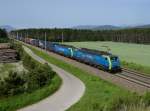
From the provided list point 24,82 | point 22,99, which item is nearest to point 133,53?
point 24,82

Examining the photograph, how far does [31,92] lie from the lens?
31.8 meters

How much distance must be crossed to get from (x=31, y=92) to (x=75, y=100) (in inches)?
180

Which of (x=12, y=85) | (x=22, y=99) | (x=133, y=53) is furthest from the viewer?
(x=133, y=53)

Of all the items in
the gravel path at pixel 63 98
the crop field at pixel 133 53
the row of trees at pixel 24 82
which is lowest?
the crop field at pixel 133 53

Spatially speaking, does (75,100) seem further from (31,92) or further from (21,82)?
(21,82)

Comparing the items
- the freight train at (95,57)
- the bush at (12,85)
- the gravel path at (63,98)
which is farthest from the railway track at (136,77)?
the bush at (12,85)

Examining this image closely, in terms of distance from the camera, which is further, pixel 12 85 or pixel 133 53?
pixel 133 53

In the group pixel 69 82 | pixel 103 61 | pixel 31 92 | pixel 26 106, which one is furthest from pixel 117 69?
pixel 26 106

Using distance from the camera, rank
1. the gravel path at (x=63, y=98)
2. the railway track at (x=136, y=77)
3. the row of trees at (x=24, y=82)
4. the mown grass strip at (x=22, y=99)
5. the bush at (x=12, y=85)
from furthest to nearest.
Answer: the railway track at (x=136, y=77) → the row of trees at (x=24, y=82) → the bush at (x=12, y=85) → the gravel path at (x=63, y=98) → the mown grass strip at (x=22, y=99)

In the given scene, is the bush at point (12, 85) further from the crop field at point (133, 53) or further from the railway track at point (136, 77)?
the crop field at point (133, 53)

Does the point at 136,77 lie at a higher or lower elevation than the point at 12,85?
lower

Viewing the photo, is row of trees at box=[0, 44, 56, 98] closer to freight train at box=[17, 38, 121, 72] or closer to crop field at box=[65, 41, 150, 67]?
freight train at box=[17, 38, 121, 72]

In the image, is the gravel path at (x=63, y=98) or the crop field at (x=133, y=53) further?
the crop field at (x=133, y=53)

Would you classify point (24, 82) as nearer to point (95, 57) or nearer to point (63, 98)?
point (63, 98)
